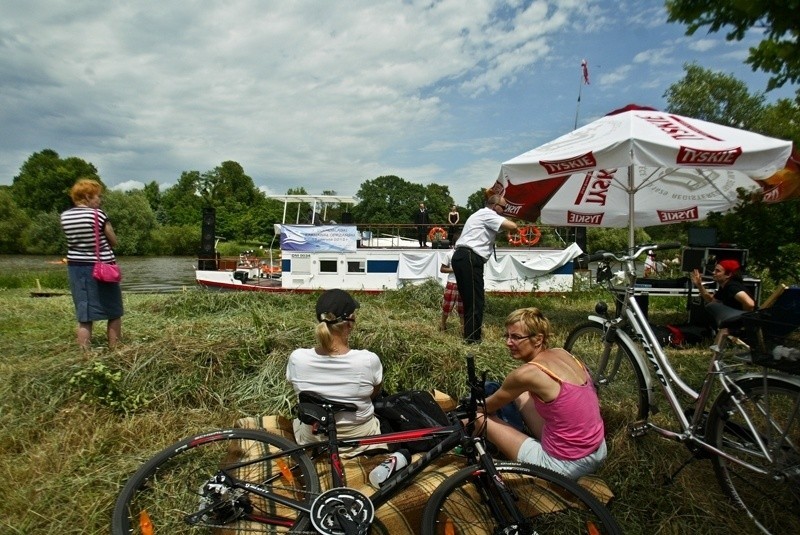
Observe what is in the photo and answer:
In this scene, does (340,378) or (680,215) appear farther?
(680,215)

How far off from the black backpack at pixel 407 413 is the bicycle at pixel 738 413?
1.27 m

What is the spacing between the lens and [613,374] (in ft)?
11.6

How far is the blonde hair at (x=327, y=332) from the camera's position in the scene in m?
2.61

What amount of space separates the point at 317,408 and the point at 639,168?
25.4 ft

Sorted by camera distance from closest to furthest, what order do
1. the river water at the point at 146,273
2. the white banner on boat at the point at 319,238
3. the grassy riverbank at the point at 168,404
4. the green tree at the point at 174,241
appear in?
the grassy riverbank at the point at 168,404
the white banner on boat at the point at 319,238
the river water at the point at 146,273
the green tree at the point at 174,241

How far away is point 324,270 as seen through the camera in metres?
15.7

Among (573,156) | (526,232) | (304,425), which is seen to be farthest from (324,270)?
(304,425)

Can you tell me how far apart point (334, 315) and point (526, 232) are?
14.3m

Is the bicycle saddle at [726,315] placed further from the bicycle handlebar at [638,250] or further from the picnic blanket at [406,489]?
the picnic blanket at [406,489]

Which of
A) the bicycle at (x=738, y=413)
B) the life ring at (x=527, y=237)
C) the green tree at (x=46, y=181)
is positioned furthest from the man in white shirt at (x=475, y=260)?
the green tree at (x=46, y=181)

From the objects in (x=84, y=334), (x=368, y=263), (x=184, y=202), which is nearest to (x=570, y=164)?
(x=84, y=334)

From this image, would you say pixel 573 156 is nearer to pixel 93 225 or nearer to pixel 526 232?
pixel 93 225

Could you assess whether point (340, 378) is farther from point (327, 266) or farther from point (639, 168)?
point (327, 266)

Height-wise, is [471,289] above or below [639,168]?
below
